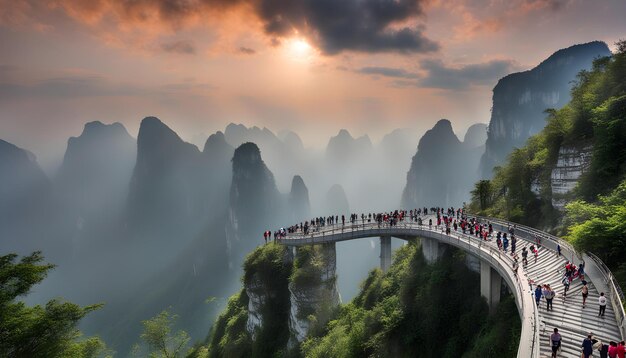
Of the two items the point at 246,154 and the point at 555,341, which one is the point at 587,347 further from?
the point at 246,154

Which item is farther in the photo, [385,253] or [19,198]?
[19,198]

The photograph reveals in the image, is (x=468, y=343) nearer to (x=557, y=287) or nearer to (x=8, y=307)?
(x=557, y=287)

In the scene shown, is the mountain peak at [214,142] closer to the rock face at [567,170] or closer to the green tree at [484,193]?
the green tree at [484,193]

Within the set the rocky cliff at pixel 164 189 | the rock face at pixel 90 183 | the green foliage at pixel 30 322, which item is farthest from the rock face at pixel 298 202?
the green foliage at pixel 30 322

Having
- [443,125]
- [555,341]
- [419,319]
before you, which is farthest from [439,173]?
[555,341]

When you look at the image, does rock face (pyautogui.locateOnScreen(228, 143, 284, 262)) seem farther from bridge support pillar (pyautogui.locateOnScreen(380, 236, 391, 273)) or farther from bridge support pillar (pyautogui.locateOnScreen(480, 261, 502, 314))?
bridge support pillar (pyautogui.locateOnScreen(480, 261, 502, 314))

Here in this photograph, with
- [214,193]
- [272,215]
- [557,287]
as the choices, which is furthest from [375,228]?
[214,193]
